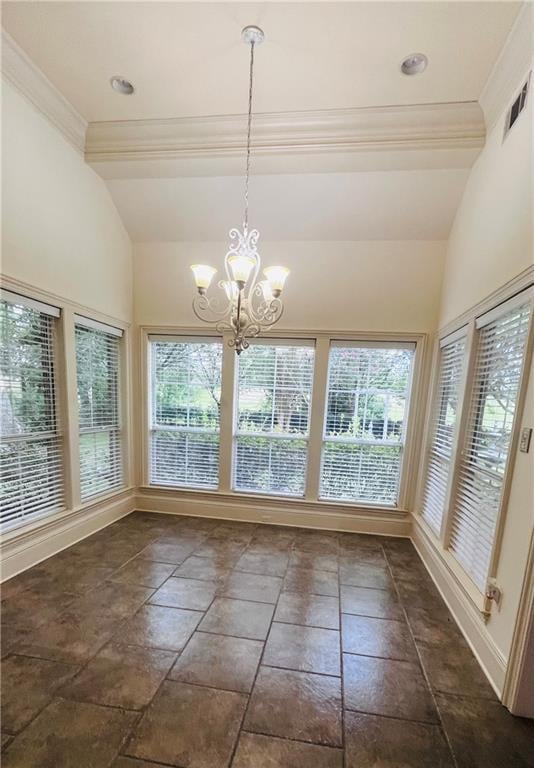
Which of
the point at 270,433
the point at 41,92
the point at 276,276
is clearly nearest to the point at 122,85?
the point at 41,92

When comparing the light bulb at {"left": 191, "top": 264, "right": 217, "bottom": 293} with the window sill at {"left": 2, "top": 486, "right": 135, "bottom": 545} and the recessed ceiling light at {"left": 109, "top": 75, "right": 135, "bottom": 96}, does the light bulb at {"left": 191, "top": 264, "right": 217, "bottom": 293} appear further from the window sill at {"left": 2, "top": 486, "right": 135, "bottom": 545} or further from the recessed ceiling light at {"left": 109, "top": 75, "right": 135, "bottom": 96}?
the window sill at {"left": 2, "top": 486, "right": 135, "bottom": 545}

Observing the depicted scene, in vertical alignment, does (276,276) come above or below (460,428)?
above

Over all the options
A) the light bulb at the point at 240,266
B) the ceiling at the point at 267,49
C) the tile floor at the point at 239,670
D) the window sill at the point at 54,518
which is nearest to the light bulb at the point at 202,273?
the light bulb at the point at 240,266

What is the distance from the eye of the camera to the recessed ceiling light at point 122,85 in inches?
87.7

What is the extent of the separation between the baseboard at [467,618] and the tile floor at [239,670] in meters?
0.06

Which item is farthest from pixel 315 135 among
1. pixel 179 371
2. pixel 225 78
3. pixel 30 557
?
pixel 30 557

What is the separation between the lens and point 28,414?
99.3 inches

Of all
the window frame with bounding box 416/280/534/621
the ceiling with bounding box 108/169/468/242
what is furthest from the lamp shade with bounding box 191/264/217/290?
the window frame with bounding box 416/280/534/621

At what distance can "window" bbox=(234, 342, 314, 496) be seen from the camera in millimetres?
3525

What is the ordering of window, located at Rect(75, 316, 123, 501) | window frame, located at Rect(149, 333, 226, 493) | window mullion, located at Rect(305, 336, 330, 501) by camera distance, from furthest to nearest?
window frame, located at Rect(149, 333, 226, 493) → window mullion, located at Rect(305, 336, 330, 501) → window, located at Rect(75, 316, 123, 501)

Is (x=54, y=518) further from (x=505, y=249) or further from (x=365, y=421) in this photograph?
(x=505, y=249)

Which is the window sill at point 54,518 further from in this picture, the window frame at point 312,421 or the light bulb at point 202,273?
the light bulb at point 202,273

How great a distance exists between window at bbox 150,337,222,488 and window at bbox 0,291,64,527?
45.4 inches

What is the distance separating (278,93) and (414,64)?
904mm
